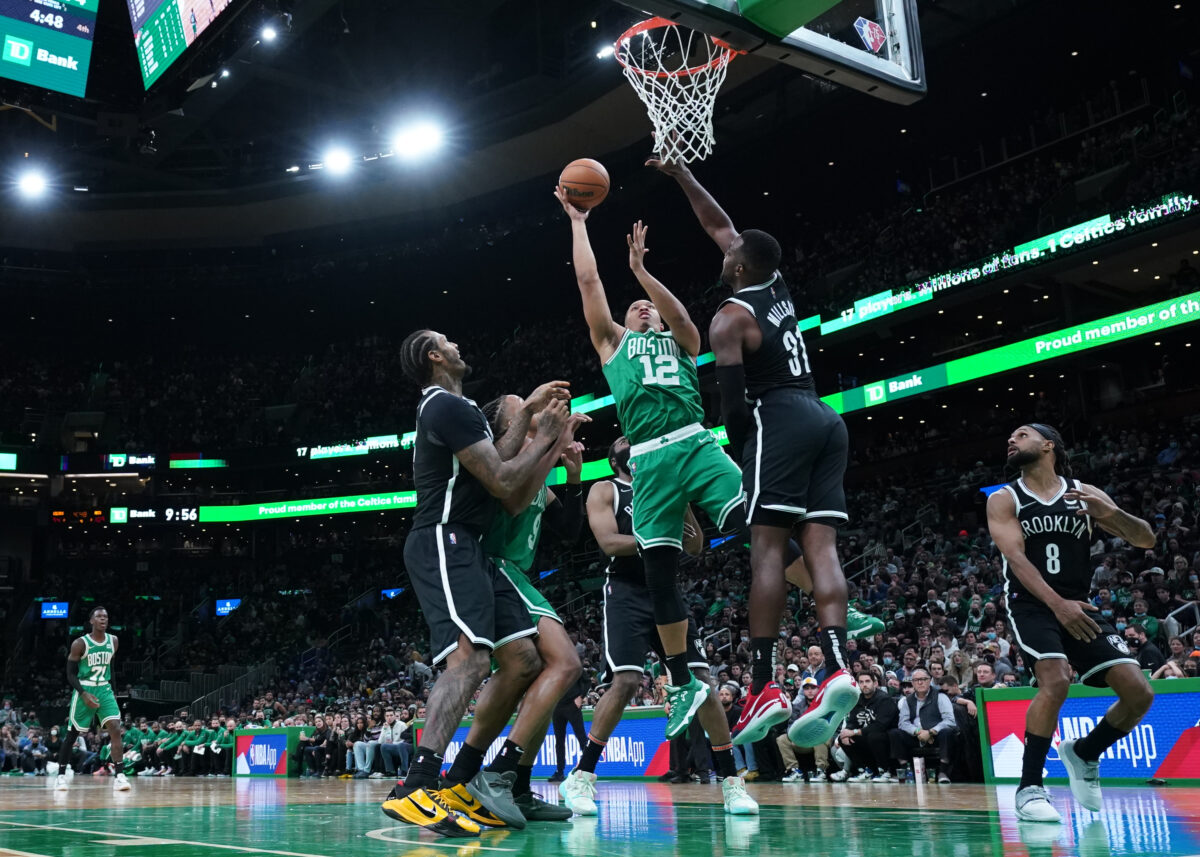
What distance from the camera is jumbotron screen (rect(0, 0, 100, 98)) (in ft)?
53.0

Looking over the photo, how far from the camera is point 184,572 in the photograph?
41.2 m

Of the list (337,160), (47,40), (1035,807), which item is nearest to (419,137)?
(337,160)

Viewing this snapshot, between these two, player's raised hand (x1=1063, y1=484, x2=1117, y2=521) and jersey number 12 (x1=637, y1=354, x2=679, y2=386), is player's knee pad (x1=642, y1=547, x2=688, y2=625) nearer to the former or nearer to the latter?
jersey number 12 (x1=637, y1=354, x2=679, y2=386)

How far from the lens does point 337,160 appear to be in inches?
1316

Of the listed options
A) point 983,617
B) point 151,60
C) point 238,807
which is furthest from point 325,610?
point 238,807

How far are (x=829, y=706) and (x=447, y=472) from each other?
2032mm

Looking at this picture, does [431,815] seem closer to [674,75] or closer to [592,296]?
[592,296]

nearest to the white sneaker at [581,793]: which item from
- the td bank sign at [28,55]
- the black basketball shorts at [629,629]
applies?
the black basketball shorts at [629,629]

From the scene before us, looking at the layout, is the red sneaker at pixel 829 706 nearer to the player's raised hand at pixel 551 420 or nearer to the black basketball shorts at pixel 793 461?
the black basketball shorts at pixel 793 461

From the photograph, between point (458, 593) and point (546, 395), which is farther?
point (546, 395)

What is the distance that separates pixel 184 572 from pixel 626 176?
22.5 m

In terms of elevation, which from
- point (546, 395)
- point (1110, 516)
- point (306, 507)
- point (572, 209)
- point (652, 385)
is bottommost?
point (1110, 516)

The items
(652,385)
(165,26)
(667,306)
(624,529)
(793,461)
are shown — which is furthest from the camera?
(165,26)

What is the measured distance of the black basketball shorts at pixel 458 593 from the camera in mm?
4898
